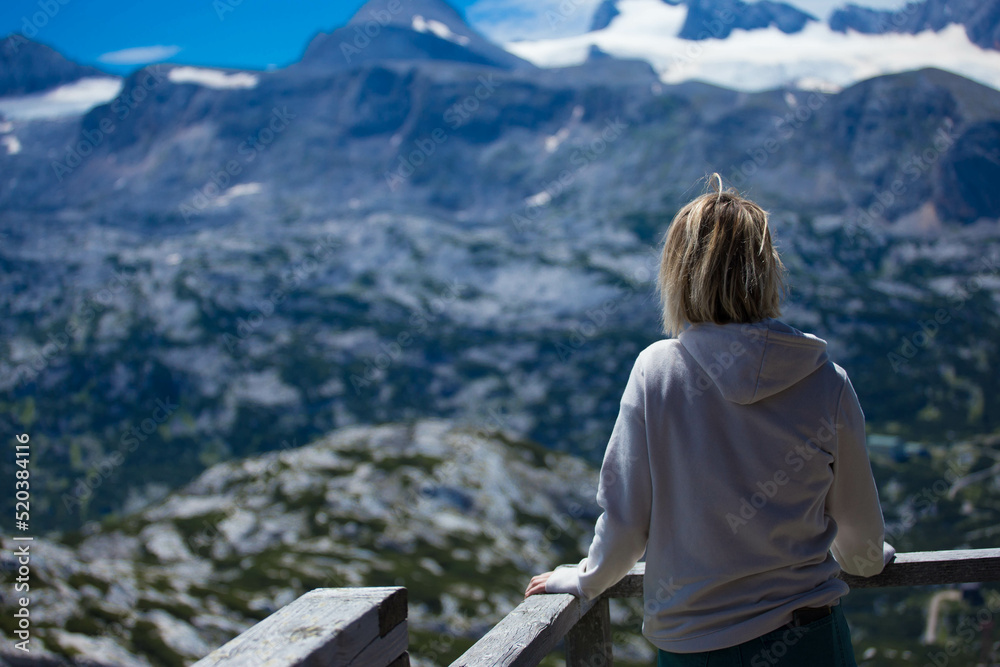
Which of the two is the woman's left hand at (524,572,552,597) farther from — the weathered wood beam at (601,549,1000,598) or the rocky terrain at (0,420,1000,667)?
the rocky terrain at (0,420,1000,667)

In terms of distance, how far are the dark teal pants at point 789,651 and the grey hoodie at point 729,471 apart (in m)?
0.08

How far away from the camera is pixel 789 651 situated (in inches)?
173

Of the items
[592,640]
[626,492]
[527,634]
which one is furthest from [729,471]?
[592,640]

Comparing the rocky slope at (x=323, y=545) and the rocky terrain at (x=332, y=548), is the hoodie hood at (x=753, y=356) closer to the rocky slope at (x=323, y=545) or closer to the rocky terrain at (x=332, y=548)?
the rocky terrain at (x=332, y=548)

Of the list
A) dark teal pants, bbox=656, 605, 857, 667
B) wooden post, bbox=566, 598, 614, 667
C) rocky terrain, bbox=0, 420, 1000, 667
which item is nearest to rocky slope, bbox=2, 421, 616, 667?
rocky terrain, bbox=0, 420, 1000, 667

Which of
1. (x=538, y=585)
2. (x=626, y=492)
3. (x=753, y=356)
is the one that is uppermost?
(x=753, y=356)

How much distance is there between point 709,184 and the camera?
5.03m

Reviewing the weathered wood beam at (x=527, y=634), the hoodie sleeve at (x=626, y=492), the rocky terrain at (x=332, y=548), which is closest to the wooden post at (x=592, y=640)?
the weathered wood beam at (x=527, y=634)

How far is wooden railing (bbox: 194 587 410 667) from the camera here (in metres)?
2.71

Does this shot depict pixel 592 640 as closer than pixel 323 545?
Yes

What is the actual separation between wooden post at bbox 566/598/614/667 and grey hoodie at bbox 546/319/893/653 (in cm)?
81

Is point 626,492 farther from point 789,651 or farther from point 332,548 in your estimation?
point 332,548

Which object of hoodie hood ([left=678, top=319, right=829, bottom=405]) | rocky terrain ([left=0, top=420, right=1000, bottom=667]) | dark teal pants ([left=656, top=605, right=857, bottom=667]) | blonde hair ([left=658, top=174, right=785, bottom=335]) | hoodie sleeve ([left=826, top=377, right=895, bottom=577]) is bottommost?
rocky terrain ([left=0, top=420, right=1000, bottom=667])

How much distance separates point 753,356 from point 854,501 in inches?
51.3
